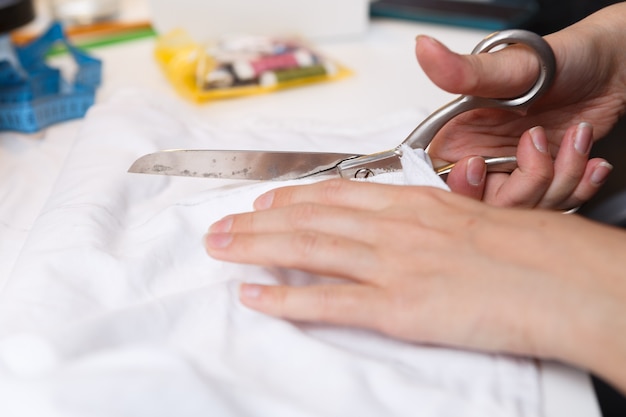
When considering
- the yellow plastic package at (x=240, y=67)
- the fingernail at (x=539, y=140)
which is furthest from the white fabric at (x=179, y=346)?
the yellow plastic package at (x=240, y=67)

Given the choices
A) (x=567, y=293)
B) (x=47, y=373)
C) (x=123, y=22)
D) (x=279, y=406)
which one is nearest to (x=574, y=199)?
Result: (x=567, y=293)

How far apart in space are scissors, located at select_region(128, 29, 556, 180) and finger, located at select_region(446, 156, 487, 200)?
18 millimetres

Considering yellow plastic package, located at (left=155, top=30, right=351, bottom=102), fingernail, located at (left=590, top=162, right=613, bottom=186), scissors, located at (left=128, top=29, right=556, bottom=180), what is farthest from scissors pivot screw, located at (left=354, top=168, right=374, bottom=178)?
yellow plastic package, located at (left=155, top=30, right=351, bottom=102)

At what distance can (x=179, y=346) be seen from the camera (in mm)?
392

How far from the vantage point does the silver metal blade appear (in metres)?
0.55

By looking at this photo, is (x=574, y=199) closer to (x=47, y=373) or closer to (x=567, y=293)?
(x=567, y=293)

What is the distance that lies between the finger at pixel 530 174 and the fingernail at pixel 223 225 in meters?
0.26

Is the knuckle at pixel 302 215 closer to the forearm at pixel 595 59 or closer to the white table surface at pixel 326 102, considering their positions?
the white table surface at pixel 326 102

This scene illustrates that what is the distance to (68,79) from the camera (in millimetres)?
982

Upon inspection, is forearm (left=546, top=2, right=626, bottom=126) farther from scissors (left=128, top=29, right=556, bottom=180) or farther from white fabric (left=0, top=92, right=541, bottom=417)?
white fabric (left=0, top=92, right=541, bottom=417)

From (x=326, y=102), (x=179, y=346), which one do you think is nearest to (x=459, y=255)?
(x=179, y=346)

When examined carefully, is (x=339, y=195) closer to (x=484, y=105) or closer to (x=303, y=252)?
(x=303, y=252)

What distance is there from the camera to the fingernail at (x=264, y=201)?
500mm

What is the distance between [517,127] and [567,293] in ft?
1.08
